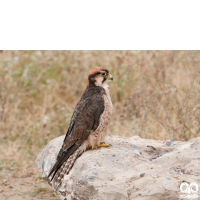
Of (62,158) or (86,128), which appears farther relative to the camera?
(86,128)

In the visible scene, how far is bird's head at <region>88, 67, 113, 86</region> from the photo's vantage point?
4.57m

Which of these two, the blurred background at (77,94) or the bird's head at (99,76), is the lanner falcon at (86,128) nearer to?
the bird's head at (99,76)

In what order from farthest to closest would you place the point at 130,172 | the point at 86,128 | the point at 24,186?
the point at 24,186 < the point at 86,128 < the point at 130,172

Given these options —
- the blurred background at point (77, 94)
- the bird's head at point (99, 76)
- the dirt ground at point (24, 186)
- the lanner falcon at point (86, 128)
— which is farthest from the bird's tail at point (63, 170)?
the blurred background at point (77, 94)

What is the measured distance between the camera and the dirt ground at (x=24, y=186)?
4.85 meters

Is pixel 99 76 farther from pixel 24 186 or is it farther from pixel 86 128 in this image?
pixel 24 186

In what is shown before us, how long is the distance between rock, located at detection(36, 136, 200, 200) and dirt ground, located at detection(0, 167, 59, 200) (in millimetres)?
511

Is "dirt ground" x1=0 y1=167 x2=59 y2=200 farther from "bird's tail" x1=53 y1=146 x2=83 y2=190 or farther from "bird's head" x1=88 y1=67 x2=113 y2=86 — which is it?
"bird's head" x1=88 y1=67 x2=113 y2=86

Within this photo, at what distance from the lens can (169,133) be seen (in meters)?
6.16

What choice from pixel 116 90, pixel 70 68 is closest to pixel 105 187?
pixel 116 90

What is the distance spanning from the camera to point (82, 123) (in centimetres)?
438

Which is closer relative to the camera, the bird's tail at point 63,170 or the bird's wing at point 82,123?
the bird's tail at point 63,170

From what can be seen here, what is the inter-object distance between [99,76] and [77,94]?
396cm

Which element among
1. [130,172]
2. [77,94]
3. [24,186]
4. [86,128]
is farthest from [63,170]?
[77,94]
